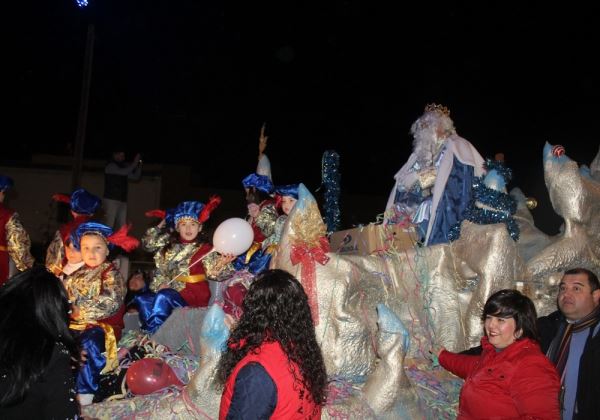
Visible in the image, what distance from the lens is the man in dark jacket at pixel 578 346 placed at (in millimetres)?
3020

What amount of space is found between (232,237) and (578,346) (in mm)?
2760

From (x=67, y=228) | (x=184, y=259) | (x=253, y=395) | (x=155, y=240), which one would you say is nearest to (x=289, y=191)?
(x=184, y=259)

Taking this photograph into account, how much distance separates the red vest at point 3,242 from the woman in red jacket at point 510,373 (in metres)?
4.83

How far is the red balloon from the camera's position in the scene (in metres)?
3.83

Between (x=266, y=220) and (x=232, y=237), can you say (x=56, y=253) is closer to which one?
(x=232, y=237)

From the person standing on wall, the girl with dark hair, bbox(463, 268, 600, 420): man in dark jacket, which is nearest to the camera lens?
the girl with dark hair

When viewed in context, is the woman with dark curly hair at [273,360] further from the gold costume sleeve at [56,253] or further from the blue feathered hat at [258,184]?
the blue feathered hat at [258,184]

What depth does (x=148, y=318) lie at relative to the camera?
15.5 feet

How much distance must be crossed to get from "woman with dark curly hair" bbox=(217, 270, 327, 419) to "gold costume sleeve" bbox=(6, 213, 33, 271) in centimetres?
415

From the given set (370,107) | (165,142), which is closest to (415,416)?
(370,107)

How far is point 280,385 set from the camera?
2184 mm

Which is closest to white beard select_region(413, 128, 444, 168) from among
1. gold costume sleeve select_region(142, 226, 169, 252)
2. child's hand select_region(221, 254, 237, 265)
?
child's hand select_region(221, 254, 237, 265)

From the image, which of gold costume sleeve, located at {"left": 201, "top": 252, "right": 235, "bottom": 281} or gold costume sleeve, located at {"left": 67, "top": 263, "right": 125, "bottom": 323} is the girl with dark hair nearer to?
gold costume sleeve, located at {"left": 67, "top": 263, "right": 125, "bottom": 323}

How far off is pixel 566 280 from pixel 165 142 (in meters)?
13.8
